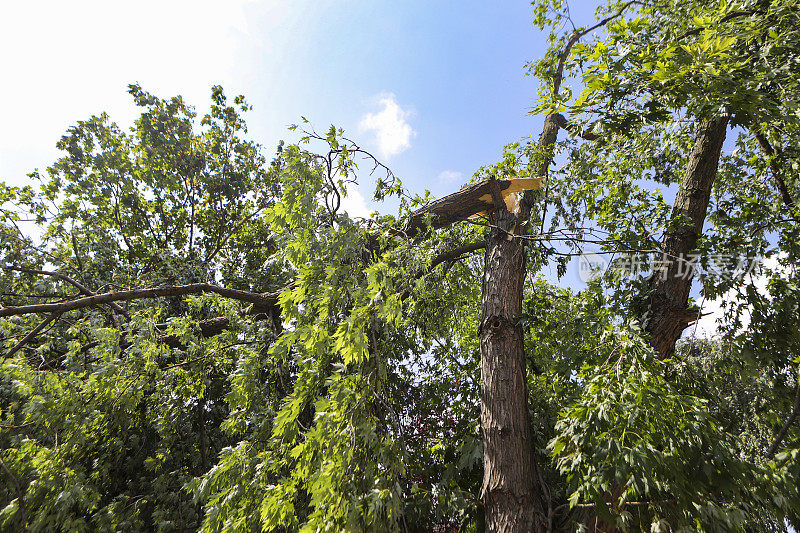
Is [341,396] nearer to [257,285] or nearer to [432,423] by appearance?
[432,423]

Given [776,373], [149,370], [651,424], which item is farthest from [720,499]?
[149,370]

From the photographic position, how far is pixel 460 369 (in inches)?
194

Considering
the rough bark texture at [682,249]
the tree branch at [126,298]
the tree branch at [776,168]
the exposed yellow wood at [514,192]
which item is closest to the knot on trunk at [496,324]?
the rough bark texture at [682,249]

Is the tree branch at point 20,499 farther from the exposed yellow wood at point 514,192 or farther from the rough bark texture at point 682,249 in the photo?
the rough bark texture at point 682,249

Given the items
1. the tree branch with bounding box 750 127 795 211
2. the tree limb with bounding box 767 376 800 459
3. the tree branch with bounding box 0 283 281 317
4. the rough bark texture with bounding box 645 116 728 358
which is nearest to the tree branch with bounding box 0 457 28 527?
the tree branch with bounding box 0 283 281 317

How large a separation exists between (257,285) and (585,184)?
6.79 metres

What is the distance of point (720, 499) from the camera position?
2400 millimetres

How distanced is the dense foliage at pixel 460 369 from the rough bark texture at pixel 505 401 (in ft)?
0.71

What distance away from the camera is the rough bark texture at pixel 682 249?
11.3 feet

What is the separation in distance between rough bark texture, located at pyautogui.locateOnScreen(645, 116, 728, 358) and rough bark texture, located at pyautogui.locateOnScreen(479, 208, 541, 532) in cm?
119

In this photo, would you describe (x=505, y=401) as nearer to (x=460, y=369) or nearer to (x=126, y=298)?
(x=460, y=369)

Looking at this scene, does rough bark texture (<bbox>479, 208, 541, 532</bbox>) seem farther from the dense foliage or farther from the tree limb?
the tree limb

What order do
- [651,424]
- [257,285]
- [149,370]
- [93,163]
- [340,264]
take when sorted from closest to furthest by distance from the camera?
1. [651,424]
2. [340,264]
3. [149,370]
4. [257,285]
5. [93,163]

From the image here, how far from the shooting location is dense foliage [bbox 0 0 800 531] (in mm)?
2414
